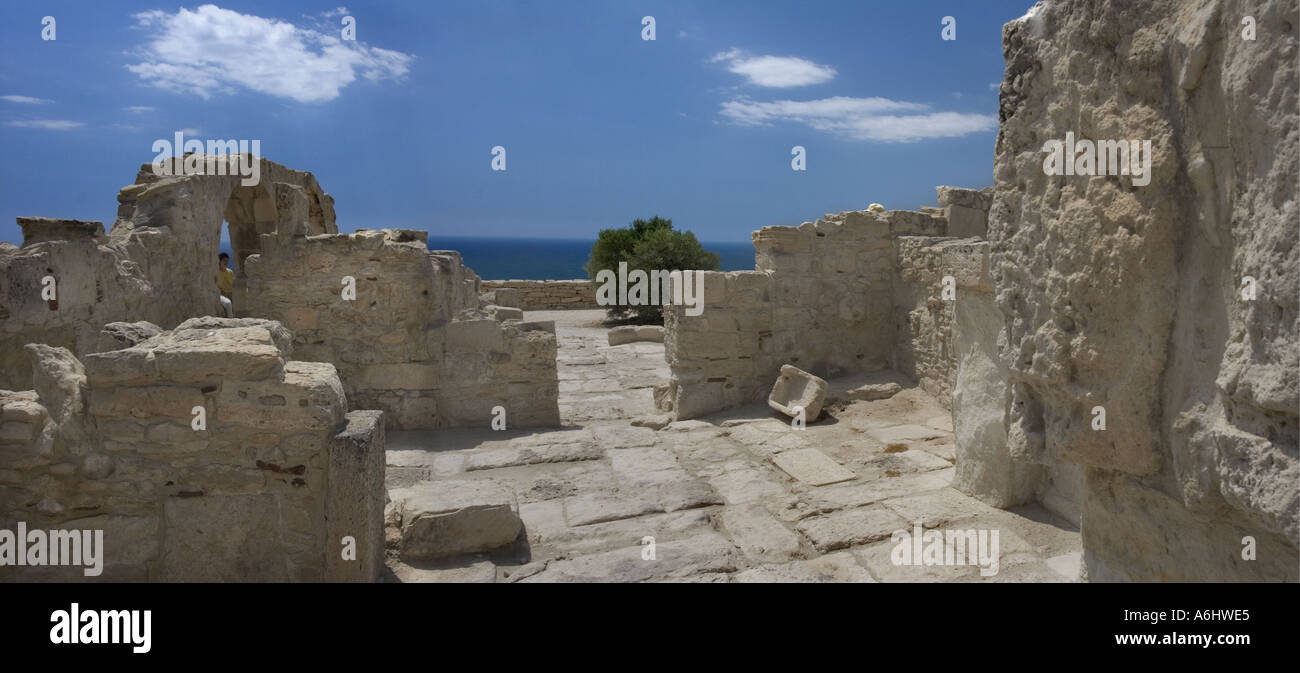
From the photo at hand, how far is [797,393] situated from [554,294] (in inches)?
565

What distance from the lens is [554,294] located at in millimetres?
21031

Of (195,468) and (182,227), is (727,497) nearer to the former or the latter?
(195,468)

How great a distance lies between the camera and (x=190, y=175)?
25.0 ft

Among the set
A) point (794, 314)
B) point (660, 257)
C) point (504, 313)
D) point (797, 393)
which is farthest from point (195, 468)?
point (660, 257)

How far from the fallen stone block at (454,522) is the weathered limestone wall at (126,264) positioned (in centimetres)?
271

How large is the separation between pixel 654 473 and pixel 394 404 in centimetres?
282

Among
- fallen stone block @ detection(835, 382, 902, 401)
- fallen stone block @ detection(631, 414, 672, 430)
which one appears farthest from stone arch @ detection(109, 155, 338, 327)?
fallen stone block @ detection(835, 382, 902, 401)

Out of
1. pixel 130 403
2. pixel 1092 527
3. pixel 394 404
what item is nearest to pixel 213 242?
pixel 394 404

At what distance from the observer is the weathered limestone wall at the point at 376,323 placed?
23.5 ft

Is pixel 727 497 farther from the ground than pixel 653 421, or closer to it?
closer to it

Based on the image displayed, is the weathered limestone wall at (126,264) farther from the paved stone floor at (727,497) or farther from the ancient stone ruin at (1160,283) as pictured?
the ancient stone ruin at (1160,283)

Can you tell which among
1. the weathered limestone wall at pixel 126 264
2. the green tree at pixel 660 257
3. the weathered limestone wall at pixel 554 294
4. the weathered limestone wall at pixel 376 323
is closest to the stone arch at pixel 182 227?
the weathered limestone wall at pixel 126 264

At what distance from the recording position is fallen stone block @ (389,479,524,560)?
419 centimetres
